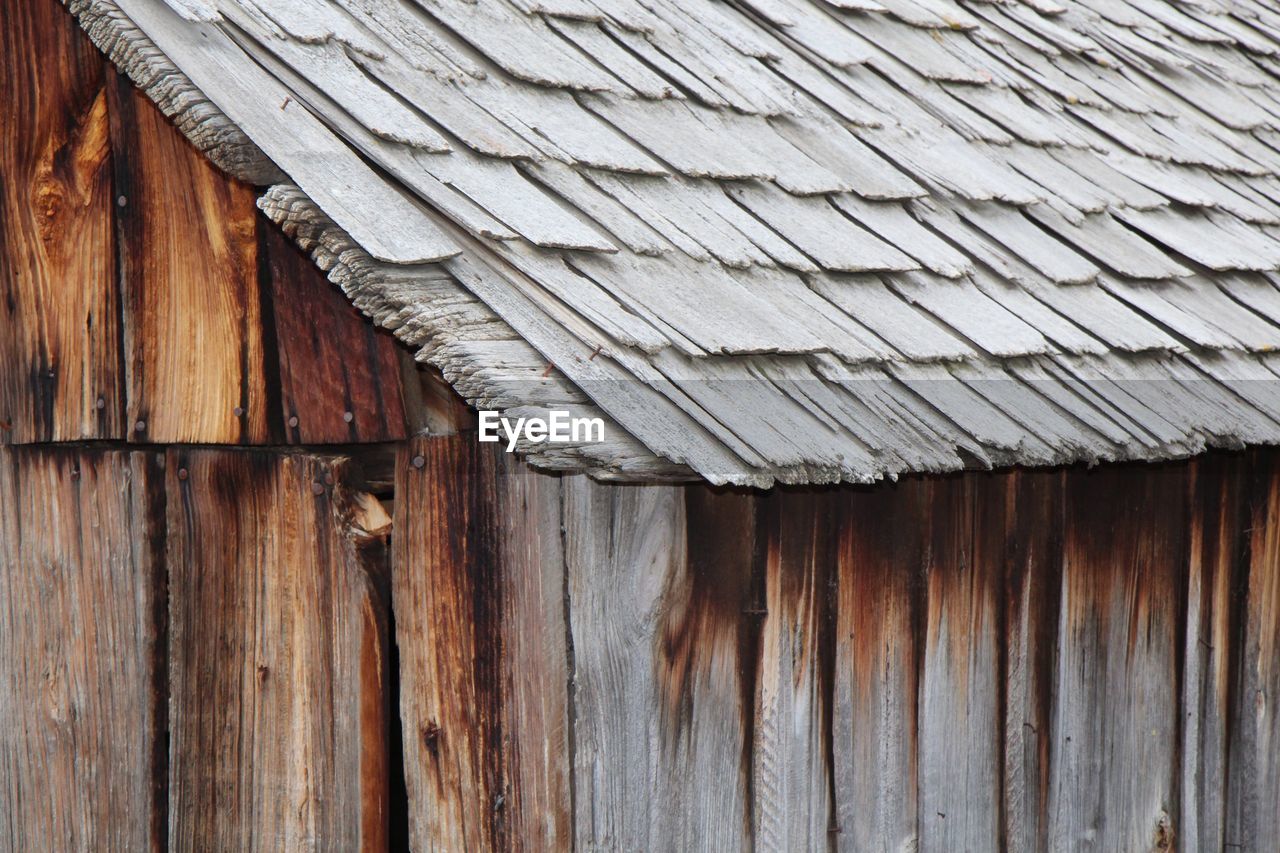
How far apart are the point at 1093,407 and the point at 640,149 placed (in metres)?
1.07

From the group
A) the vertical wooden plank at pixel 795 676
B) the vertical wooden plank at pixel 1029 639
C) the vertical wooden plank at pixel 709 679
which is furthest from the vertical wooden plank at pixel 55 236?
the vertical wooden plank at pixel 1029 639

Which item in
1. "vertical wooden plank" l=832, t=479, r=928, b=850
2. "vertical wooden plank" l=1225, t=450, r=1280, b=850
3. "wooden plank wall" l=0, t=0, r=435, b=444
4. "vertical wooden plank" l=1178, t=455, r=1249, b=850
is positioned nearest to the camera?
"wooden plank wall" l=0, t=0, r=435, b=444

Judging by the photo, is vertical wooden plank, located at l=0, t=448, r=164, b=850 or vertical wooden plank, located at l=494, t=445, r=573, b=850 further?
vertical wooden plank, located at l=0, t=448, r=164, b=850

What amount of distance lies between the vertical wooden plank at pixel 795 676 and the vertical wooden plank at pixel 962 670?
1.03ft

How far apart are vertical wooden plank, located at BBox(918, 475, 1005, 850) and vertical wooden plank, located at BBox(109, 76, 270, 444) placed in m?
1.49

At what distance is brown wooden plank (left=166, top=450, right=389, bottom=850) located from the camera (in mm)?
2619

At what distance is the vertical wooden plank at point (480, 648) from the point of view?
8.01 ft

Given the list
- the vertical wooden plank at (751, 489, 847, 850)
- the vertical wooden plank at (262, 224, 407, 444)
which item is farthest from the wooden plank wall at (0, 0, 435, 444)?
the vertical wooden plank at (751, 489, 847, 850)

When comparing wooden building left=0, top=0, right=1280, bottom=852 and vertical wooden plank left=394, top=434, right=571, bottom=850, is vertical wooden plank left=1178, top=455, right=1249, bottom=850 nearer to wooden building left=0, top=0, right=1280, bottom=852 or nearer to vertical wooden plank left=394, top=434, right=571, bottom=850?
wooden building left=0, top=0, right=1280, bottom=852

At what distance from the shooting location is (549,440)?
202 centimetres

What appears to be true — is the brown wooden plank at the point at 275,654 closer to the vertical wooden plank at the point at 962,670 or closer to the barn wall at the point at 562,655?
the barn wall at the point at 562,655

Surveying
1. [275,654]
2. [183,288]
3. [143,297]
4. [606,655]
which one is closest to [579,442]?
[606,655]

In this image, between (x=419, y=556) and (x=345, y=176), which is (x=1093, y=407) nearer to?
(x=419, y=556)

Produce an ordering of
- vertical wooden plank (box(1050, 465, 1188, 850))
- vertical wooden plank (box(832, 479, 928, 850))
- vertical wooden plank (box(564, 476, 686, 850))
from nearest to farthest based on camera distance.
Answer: vertical wooden plank (box(564, 476, 686, 850)) → vertical wooden plank (box(832, 479, 928, 850)) → vertical wooden plank (box(1050, 465, 1188, 850))
